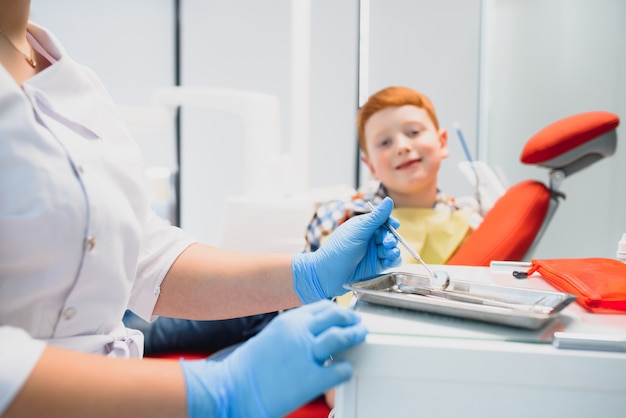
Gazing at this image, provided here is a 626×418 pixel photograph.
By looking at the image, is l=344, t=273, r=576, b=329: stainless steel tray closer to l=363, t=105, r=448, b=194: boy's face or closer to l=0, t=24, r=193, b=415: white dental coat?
l=0, t=24, r=193, b=415: white dental coat

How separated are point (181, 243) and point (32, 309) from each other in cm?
29

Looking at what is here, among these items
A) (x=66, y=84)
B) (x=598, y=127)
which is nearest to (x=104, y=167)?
(x=66, y=84)

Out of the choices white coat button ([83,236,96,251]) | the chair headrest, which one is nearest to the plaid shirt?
the chair headrest

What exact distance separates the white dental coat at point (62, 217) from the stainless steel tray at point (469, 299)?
0.97 feet

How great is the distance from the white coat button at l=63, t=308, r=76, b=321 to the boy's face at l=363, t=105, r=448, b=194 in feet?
3.46

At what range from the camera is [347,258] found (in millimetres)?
787

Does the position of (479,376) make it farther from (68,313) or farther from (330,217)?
(330,217)

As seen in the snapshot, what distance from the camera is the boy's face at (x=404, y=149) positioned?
1.49 metres

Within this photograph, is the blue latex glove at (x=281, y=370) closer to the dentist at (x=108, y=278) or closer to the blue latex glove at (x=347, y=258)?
the dentist at (x=108, y=278)

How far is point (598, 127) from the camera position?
43.1 inches

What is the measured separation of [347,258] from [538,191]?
65 cm

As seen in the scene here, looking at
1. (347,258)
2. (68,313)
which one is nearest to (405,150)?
(347,258)

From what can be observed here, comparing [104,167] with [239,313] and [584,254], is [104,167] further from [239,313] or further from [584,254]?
[584,254]

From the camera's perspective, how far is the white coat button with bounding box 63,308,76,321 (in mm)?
593
